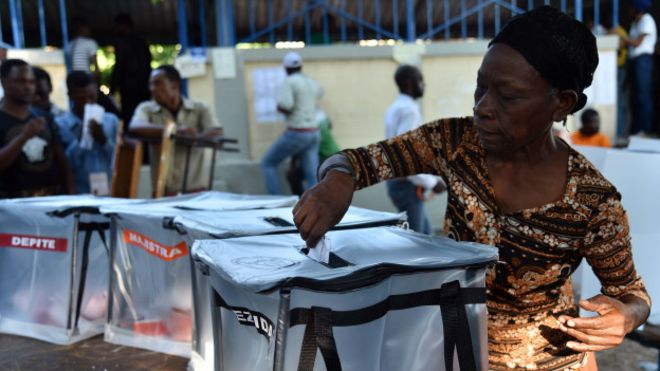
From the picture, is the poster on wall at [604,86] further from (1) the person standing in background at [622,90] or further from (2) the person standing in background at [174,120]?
(2) the person standing in background at [174,120]

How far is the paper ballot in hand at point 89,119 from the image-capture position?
3.99 metres

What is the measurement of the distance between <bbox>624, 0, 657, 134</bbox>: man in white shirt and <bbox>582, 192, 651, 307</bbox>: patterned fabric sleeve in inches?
269

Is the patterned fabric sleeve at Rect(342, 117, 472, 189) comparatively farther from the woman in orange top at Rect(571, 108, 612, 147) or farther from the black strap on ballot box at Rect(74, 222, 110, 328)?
the woman in orange top at Rect(571, 108, 612, 147)

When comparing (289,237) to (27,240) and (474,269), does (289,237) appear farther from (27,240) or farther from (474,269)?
(27,240)

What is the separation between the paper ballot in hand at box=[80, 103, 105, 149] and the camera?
13.1 feet

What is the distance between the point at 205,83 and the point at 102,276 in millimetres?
4136

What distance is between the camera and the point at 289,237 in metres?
1.62

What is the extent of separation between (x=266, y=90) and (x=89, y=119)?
2713mm

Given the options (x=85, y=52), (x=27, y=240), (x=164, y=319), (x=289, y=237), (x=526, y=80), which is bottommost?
(x=164, y=319)

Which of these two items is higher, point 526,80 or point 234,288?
point 526,80

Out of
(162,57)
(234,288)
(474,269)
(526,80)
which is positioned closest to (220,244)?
(234,288)

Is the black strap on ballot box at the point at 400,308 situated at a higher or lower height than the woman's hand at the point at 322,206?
lower

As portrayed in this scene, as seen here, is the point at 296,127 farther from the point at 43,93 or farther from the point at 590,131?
the point at 590,131

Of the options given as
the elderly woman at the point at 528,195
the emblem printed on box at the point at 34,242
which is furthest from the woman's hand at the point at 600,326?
the emblem printed on box at the point at 34,242
